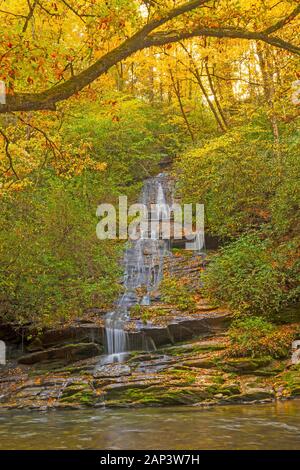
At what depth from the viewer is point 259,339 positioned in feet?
38.1

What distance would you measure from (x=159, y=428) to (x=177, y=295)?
754cm

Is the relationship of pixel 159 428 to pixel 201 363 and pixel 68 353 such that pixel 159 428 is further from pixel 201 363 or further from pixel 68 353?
pixel 68 353

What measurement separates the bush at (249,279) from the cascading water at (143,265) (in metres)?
2.27

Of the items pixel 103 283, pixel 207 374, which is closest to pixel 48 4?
pixel 207 374

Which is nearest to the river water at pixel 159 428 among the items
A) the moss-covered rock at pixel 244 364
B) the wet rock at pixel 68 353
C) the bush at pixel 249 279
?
the moss-covered rock at pixel 244 364

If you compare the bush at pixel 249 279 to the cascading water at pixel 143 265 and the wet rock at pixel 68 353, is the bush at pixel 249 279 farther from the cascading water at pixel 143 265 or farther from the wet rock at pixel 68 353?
the wet rock at pixel 68 353

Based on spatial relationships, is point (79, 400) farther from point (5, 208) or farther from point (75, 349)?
point (5, 208)

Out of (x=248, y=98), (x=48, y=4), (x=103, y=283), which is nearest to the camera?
(x=48, y=4)

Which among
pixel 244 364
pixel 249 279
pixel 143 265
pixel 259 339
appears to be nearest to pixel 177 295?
pixel 249 279

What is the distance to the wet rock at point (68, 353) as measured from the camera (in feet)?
41.7

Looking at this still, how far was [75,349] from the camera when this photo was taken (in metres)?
12.7

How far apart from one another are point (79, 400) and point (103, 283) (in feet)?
19.0

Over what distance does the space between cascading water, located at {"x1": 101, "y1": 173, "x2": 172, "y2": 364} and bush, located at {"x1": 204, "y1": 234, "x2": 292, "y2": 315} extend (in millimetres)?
2268

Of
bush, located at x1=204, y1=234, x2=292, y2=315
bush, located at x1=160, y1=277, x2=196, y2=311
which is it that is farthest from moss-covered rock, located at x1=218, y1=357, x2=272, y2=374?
bush, located at x1=160, y1=277, x2=196, y2=311
